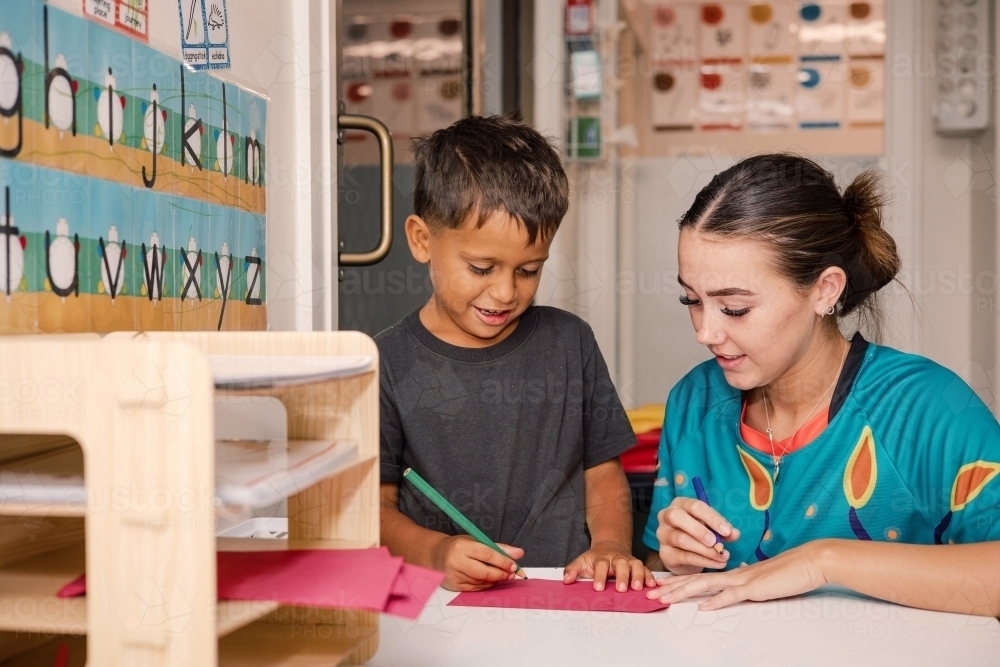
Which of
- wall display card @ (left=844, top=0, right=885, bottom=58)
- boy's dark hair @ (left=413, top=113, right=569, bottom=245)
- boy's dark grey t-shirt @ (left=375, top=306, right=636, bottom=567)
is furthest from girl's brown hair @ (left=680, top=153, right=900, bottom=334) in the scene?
wall display card @ (left=844, top=0, right=885, bottom=58)

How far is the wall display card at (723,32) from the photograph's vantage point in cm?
301

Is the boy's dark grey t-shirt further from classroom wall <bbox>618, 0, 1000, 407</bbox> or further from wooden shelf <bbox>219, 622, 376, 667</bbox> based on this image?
classroom wall <bbox>618, 0, 1000, 407</bbox>

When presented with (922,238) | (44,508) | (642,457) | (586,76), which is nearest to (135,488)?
(44,508)

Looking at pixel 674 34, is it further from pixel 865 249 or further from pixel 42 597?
pixel 42 597

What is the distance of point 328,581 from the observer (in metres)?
0.66

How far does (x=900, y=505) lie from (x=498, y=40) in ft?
6.18

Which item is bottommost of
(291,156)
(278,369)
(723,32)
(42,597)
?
(42,597)

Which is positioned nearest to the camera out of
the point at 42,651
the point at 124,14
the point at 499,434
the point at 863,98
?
the point at 42,651

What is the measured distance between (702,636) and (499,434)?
1.55ft

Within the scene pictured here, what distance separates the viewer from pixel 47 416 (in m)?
0.56

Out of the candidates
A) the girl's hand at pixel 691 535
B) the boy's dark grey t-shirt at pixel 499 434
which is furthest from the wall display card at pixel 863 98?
the girl's hand at pixel 691 535

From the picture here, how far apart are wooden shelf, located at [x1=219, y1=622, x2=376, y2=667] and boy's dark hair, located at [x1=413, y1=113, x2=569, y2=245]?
1.85 feet

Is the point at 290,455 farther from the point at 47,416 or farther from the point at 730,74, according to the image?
the point at 730,74

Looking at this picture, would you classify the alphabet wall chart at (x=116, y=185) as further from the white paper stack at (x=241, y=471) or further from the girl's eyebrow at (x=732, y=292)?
the girl's eyebrow at (x=732, y=292)
